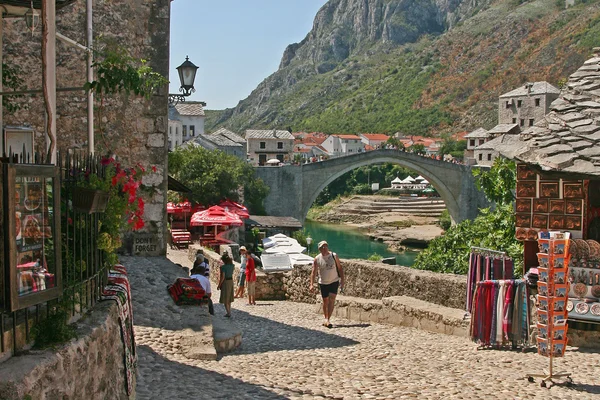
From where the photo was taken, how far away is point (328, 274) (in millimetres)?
9883

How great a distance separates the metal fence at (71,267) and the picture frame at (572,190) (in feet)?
17.1

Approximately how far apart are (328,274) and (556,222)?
2.97 metres

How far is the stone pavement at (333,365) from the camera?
564cm

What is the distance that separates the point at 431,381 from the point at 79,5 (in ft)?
21.9

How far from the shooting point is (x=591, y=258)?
309 inches

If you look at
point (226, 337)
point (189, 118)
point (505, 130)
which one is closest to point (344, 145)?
point (189, 118)

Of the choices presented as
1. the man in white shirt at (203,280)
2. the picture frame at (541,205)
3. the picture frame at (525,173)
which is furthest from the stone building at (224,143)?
the picture frame at (541,205)

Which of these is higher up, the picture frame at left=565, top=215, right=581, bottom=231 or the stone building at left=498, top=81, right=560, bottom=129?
the stone building at left=498, top=81, right=560, bottom=129

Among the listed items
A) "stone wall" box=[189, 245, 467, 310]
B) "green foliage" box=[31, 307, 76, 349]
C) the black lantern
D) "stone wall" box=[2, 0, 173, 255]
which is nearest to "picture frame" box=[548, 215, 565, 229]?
"stone wall" box=[189, 245, 467, 310]

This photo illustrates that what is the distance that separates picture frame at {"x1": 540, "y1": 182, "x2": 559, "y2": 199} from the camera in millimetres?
8312

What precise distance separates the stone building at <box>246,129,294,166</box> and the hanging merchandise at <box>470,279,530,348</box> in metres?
69.8

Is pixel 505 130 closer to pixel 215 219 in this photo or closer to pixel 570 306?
pixel 215 219

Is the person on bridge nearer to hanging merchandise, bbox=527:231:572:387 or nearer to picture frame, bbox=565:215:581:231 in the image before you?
picture frame, bbox=565:215:581:231

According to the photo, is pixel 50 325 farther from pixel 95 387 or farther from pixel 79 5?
pixel 79 5
